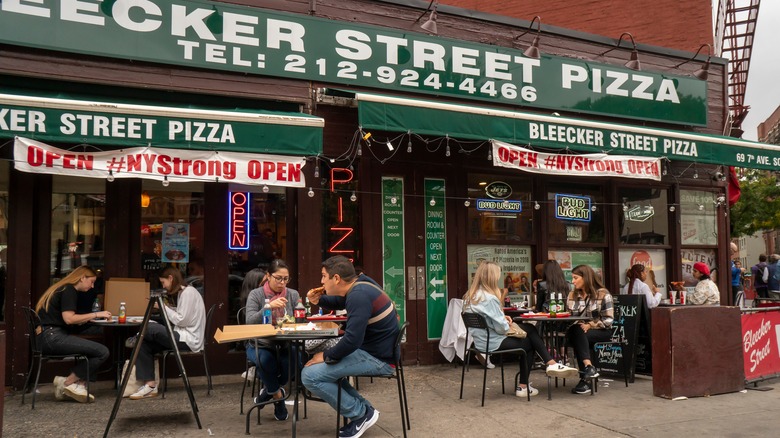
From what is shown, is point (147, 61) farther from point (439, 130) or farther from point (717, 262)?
point (717, 262)

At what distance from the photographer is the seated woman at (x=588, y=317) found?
7680 mm

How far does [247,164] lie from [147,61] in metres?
1.85

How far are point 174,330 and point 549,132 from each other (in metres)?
5.66

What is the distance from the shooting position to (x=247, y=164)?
7652mm

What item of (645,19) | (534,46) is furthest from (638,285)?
(645,19)

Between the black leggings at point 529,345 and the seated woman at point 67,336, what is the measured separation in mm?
4506

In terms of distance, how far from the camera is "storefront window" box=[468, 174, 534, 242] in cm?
1005

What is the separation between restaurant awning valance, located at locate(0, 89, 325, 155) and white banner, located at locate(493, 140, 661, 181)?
8.80 ft

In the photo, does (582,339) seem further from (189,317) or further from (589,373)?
(189,317)

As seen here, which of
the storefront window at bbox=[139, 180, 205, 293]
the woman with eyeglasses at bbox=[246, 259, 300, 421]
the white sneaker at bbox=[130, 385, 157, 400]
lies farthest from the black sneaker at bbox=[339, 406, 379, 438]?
the storefront window at bbox=[139, 180, 205, 293]

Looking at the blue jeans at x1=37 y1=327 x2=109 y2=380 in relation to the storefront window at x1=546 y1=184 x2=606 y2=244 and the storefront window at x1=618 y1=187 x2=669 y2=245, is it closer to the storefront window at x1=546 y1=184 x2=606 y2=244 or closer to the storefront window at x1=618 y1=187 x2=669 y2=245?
the storefront window at x1=546 y1=184 x2=606 y2=244

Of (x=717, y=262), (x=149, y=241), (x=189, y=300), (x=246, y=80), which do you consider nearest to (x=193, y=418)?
(x=189, y=300)

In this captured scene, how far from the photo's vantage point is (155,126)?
728 centimetres

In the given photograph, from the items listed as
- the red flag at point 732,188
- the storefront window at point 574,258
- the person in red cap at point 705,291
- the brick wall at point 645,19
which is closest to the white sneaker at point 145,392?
the storefront window at point 574,258
